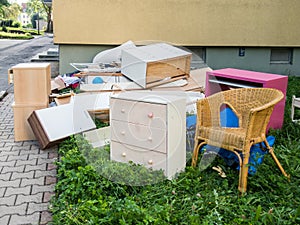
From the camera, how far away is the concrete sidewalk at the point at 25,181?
2.94 m

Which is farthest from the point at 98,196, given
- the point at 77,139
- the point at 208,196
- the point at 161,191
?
the point at 77,139

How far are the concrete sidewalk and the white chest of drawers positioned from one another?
83cm

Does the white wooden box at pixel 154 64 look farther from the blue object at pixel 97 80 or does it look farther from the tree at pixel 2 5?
the tree at pixel 2 5

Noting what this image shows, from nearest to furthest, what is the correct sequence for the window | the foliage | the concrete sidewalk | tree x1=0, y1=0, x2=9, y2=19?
the concrete sidewalk < the window < tree x1=0, y1=0, x2=9, y2=19 < the foliage

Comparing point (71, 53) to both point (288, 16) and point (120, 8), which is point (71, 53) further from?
point (288, 16)

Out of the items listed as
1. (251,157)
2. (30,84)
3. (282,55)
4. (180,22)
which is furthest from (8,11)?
(251,157)

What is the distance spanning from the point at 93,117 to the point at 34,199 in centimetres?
186

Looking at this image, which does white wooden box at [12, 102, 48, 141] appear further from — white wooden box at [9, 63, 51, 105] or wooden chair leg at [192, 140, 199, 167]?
wooden chair leg at [192, 140, 199, 167]

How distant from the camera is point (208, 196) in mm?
3014

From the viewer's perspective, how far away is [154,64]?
462cm

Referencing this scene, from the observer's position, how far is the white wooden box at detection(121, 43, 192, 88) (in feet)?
15.2

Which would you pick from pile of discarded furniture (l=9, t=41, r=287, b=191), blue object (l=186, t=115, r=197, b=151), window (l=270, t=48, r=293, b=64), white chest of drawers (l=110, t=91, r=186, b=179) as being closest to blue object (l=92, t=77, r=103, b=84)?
pile of discarded furniture (l=9, t=41, r=287, b=191)

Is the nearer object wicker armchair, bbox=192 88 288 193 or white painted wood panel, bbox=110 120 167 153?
wicker armchair, bbox=192 88 288 193

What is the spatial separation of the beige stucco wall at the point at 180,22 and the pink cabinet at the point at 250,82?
3.58m
